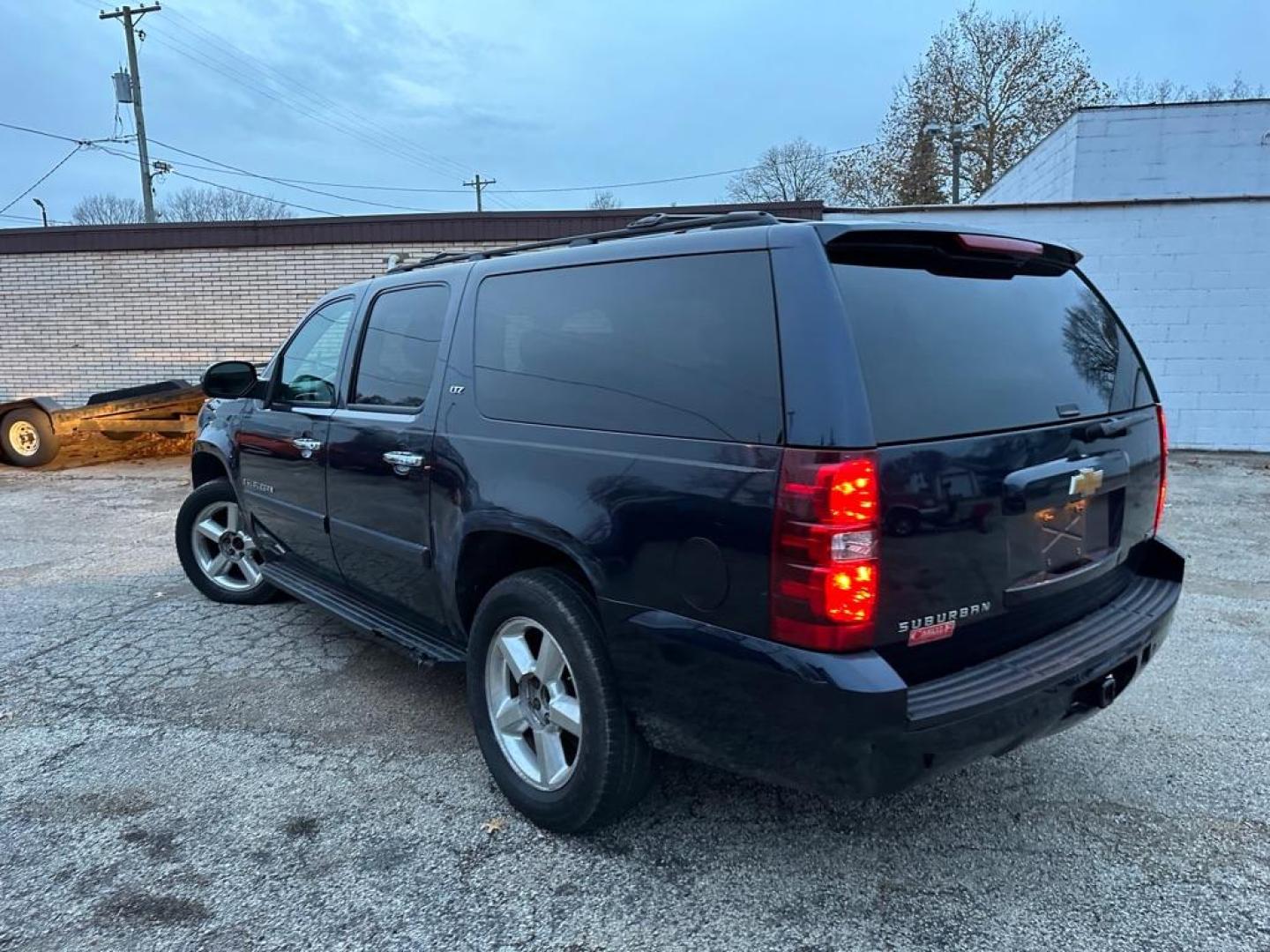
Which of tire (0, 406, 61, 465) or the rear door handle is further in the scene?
tire (0, 406, 61, 465)

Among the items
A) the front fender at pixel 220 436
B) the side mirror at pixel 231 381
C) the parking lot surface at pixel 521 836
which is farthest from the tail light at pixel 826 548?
the front fender at pixel 220 436

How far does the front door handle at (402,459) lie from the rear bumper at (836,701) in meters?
1.17

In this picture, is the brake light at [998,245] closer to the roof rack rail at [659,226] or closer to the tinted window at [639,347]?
the roof rack rail at [659,226]

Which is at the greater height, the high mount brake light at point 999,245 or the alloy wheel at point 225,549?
the high mount brake light at point 999,245

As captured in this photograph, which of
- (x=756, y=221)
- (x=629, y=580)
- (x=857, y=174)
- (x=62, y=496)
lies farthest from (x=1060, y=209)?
(x=857, y=174)

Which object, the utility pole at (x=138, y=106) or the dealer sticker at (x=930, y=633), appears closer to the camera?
the dealer sticker at (x=930, y=633)

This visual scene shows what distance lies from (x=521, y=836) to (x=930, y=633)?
1.52m

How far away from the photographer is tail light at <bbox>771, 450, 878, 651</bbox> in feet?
6.31

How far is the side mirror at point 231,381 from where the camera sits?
4586 millimetres

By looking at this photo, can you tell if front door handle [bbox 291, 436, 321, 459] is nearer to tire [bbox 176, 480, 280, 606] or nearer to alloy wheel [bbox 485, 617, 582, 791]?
tire [bbox 176, 480, 280, 606]

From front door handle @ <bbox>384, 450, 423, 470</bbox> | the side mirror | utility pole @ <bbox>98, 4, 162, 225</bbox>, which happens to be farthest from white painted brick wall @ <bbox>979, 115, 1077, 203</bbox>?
utility pole @ <bbox>98, 4, 162, 225</bbox>

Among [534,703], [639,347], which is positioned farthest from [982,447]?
[534,703]

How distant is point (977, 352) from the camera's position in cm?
235

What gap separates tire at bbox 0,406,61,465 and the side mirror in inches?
310
